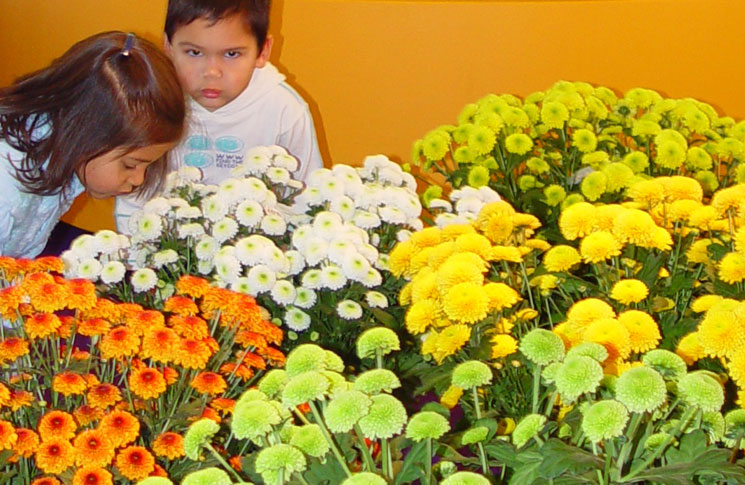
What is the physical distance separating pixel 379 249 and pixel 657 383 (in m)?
0.70

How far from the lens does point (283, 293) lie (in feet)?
3.65

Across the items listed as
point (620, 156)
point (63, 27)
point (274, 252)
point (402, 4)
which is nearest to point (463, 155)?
point (620, 156)

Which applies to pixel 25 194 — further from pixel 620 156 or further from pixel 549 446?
pixel 549 446

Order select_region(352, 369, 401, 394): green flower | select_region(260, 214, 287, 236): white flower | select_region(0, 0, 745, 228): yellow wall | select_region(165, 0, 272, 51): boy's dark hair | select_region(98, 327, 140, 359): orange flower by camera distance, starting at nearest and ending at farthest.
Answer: select_region(352, 369, 401, 394): green flower, select_region(98, 327, 140, 359): orange flower, select_region(260, 214, 287, 236): white flower, select_region(165, 0, 272, 51): boy's dark hair, select_region(0, 0, 745, 228): yellow wall

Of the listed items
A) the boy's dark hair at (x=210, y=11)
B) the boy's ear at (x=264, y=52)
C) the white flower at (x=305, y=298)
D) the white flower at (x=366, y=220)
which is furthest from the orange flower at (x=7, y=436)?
the boy's ear at (x=264, y=52)

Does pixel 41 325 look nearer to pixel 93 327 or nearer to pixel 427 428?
pixel 93 327

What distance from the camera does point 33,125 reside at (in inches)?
60.9

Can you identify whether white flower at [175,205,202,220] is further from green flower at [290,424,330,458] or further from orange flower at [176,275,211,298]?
green flower at [290,424,330,458]

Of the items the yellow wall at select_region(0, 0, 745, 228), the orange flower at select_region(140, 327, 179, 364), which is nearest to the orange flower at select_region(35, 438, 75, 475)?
the orange flower at select_region(140, 327, 179, 364)

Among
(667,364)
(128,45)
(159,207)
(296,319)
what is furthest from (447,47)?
(667,364)

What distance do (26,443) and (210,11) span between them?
3.69ft

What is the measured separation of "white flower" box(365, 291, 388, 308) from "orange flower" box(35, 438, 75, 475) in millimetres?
431

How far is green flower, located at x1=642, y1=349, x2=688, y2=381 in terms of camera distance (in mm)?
638

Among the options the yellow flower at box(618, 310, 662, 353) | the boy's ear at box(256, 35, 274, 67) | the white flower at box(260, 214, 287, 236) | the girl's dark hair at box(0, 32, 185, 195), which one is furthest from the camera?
the boy's ear at box(256, 35, 274, 67)
